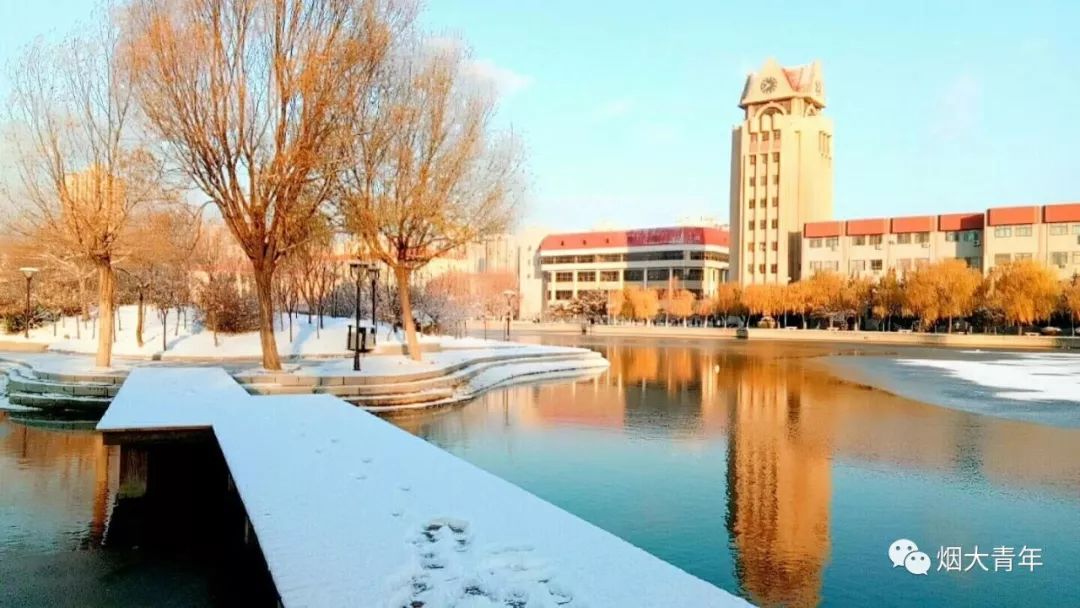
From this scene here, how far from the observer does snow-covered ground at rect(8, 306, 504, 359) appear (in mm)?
24969

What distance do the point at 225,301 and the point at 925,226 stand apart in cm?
7564

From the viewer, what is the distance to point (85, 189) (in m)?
21.1

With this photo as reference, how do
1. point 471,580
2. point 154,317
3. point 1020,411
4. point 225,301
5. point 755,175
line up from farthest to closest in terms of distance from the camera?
1. point 755,175
2. point 154,317
3. point 225,301
4. point 1020,411
5. point 471,580

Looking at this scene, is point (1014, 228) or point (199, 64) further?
point (1014, 228)

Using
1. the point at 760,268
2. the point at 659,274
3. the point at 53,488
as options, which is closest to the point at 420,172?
→ the point at 53,488

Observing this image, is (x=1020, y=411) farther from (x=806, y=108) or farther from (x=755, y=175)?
(x=806, y=108)

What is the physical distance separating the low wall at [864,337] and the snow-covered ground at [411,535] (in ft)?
182

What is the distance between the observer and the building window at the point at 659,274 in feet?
364

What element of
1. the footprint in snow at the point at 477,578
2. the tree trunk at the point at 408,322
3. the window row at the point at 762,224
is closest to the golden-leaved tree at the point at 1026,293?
the window row at the point at 762,224

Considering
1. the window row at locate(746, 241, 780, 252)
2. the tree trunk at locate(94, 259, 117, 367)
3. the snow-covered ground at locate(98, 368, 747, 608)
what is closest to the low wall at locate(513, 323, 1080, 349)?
the window row at locate(746, 241, 780, 252)

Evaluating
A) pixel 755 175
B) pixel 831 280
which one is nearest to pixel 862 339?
pixel 831 280

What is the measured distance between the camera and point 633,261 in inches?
4523

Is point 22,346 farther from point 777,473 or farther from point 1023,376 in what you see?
point 1023,376

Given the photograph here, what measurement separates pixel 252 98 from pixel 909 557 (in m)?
16.6
